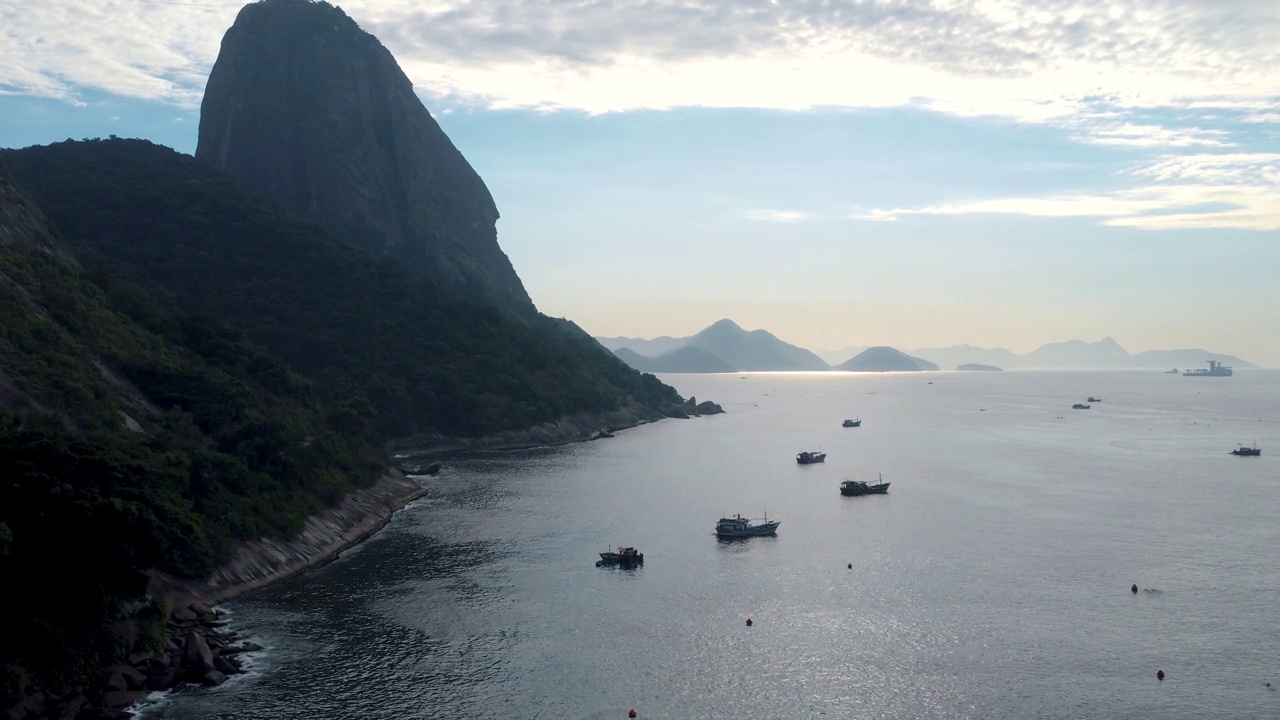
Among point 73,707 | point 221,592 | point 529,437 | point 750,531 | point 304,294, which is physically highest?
point 304,294

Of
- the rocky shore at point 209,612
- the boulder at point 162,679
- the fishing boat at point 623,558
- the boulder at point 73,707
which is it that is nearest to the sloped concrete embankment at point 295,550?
the rocky shore at point 209,612

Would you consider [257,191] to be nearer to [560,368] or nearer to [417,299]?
[417,299]

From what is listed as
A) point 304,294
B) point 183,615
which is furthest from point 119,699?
point 304,294

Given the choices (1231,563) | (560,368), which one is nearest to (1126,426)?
(560,368)

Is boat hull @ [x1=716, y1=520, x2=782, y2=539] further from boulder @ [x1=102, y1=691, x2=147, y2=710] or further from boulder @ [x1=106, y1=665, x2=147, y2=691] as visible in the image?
boulder @ [x1=102, y1=691, x2=147, y2=710]

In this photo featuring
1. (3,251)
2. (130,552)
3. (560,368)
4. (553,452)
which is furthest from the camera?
(560,368)

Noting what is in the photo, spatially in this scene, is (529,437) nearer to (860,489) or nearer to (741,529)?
(860,489)

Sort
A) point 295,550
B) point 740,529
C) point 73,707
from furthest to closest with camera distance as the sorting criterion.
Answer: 1. point 740,529
2. point 295,550
3. point 73,707
